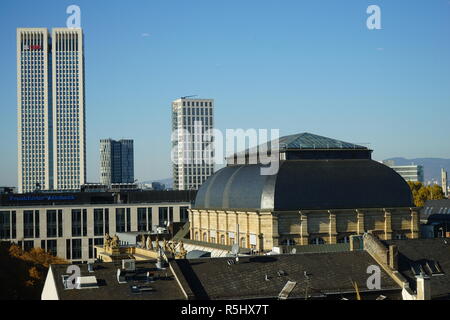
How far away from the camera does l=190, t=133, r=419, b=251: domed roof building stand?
110375mm

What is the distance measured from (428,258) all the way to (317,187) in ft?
127

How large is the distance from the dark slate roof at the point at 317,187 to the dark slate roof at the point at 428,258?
32334 mm

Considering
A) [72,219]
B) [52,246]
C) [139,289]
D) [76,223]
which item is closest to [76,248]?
[52,246]

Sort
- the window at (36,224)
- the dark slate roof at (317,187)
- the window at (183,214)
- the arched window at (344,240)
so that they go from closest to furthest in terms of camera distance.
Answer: the arched window at (344,240) < the dark slate roof at (317,187) < the window at (36,224) < the window at (183,214)

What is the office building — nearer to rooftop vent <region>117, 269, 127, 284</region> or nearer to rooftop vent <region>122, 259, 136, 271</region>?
rooftop vent <region>122, 259, 136, 271</region>

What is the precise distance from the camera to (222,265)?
67500mm

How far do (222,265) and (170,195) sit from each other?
124 metres

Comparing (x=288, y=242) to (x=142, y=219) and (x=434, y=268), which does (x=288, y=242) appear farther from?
(x=142, y=219)

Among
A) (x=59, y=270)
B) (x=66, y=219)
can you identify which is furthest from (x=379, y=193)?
(x=66, y=219)

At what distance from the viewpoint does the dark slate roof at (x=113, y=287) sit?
58.1 metres

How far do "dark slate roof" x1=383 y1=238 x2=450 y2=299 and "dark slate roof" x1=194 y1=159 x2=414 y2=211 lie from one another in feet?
106

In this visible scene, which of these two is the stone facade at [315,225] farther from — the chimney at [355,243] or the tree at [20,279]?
the tree at [20,279]

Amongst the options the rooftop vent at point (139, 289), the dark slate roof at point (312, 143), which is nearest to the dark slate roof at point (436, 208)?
the dark slate roof at point (312, 143)
